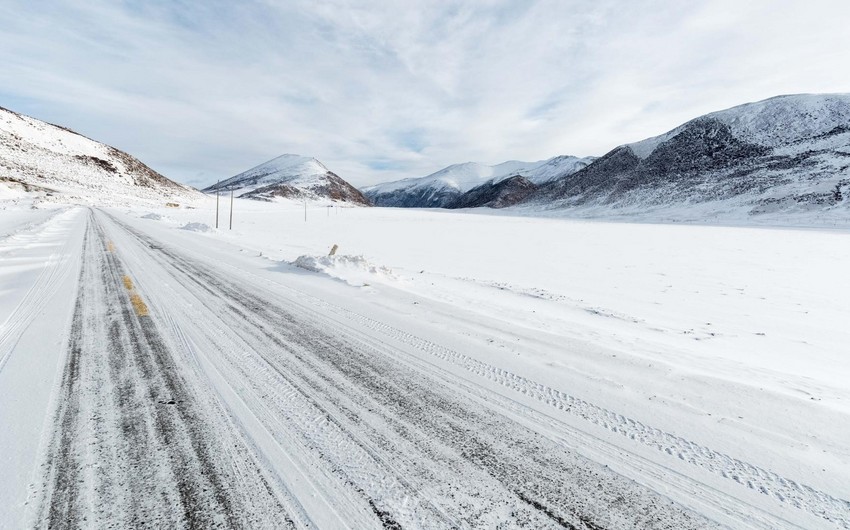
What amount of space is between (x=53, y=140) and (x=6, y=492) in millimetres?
140717

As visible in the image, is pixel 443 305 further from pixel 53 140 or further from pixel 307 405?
pixel 53 140

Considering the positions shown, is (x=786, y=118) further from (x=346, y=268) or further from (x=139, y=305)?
(x=139, y=305)

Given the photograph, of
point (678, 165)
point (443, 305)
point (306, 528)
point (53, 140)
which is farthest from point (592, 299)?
point (53, 140)

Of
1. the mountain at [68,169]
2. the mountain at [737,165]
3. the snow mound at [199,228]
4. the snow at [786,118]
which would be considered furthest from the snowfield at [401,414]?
the snow at [786,118]

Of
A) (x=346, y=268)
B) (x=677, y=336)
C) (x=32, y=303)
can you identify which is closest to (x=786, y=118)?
(x=677, y=336)

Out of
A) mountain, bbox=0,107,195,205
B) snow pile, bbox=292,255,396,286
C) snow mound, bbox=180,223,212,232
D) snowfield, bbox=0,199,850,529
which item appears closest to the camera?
snowfield, bbox=0,199,850,529

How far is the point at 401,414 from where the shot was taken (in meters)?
3.33

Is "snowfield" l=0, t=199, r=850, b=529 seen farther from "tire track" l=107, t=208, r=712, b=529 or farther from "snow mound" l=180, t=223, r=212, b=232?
"snow mound" l=180, t=223, r=212, b=232

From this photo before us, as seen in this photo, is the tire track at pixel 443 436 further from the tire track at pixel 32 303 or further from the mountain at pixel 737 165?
the mountain at pixel 737 165

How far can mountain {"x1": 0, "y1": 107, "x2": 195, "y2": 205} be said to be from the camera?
2768 inches

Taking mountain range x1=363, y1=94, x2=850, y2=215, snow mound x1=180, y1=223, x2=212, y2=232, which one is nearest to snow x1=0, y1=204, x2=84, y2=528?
snow mound x1=180, y1=223, x2=212, y2=232

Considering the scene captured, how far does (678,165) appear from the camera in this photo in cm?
10088

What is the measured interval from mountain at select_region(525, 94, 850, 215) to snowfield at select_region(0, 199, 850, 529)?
67314mm

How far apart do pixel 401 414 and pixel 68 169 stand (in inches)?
4757
